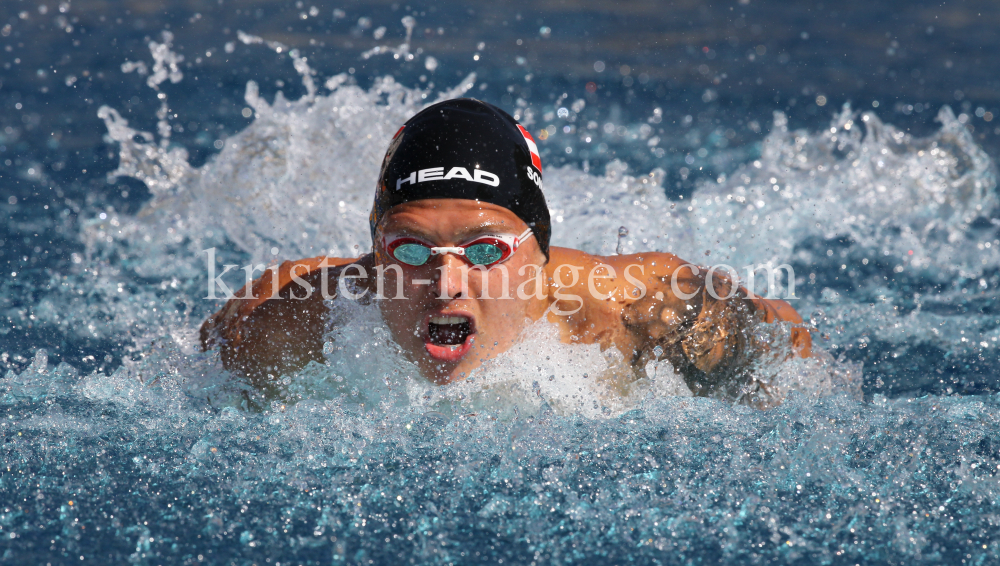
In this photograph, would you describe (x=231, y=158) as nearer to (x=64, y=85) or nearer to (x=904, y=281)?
(x=64, y=85)

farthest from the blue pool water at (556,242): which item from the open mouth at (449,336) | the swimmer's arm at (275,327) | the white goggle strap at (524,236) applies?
the white goggle strap at (524,236)

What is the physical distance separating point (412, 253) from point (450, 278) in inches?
5.8

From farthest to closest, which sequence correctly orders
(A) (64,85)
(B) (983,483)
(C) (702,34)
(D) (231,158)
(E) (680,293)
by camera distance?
(C) (702,34), (A) (64,85), (D) (231,158), (E) (680,293), (B) (983,483)

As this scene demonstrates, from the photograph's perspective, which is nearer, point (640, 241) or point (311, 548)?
point (311, 548)

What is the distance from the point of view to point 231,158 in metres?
4.46

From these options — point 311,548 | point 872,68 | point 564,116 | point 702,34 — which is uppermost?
point 702,34

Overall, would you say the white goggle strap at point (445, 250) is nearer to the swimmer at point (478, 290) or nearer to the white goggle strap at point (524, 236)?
the swimmer at point (478, 290)

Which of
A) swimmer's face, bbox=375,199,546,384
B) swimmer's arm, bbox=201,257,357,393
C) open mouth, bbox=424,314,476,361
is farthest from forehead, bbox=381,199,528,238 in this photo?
swimmer's arm, bbox=201,257,357,393

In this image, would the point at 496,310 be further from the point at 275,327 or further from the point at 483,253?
the point at 275,327

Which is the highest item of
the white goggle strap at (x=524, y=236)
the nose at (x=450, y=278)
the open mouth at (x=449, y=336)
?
the white goggle strap at (x=524, y=236)

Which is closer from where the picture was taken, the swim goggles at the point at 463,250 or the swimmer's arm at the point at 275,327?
the swim goggles at the point at 463,250

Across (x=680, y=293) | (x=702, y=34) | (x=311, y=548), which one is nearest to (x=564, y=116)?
(x=702, y=34)

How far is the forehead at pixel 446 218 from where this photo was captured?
8.30ft

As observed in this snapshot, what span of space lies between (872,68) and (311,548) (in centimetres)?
697
